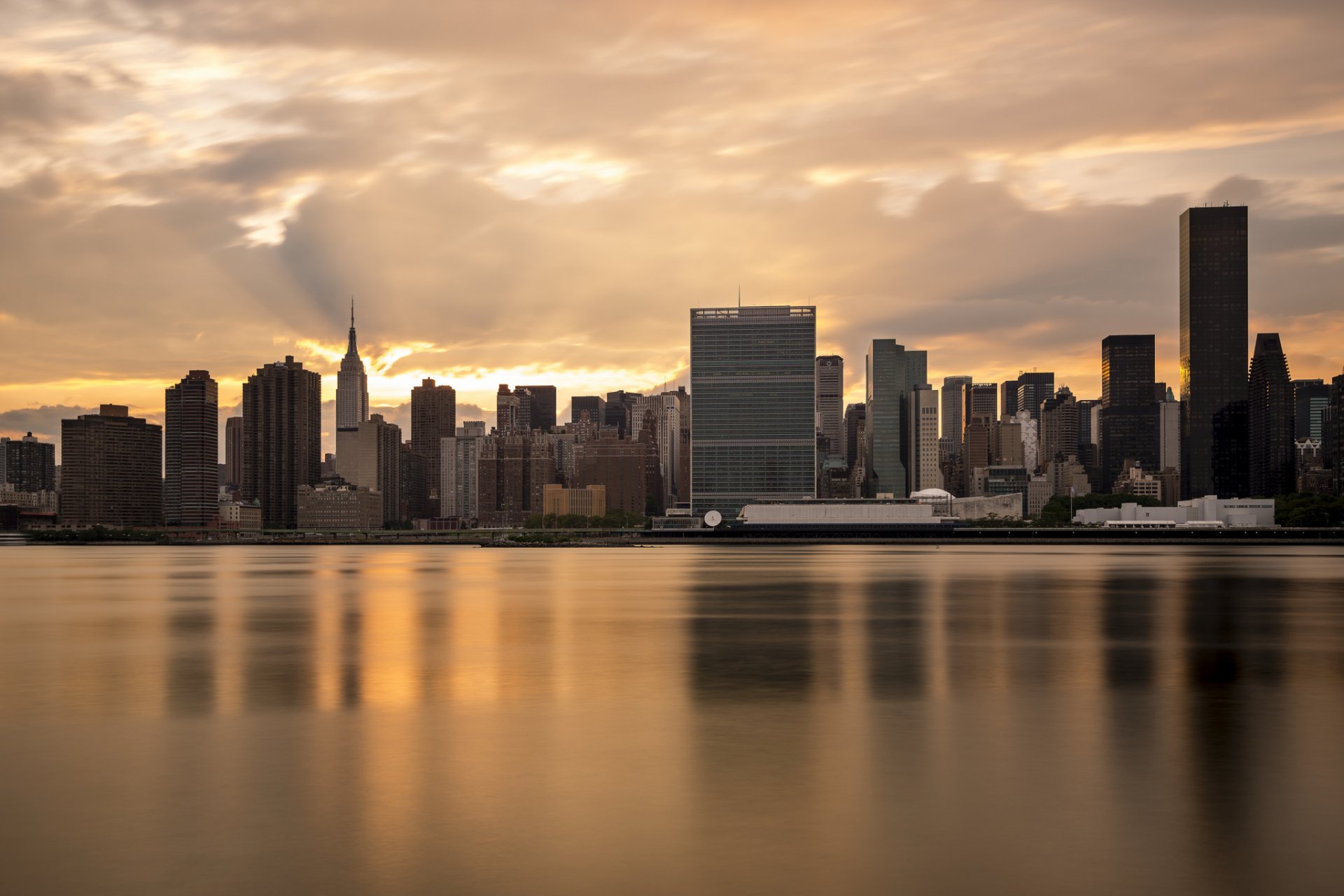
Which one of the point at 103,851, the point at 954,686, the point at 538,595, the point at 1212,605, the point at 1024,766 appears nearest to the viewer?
the point at 103,851

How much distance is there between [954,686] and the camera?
34.7 metres

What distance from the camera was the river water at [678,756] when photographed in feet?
55.9

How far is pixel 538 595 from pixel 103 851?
216 feet

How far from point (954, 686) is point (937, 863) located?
721 inches

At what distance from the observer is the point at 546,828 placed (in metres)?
19.0

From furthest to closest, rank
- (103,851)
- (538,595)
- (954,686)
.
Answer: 1. (538,595)
2. (954,686)
3. (103,851)

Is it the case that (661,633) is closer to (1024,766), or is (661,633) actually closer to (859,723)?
(859,723)

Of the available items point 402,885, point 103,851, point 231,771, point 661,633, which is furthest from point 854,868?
point 661,633

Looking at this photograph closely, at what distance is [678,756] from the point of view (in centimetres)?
2488

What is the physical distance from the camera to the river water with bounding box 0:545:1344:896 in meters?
17.0

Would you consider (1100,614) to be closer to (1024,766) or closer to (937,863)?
(1024,766)

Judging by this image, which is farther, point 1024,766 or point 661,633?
point 661,633

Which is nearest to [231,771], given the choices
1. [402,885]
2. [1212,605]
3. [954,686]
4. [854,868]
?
[402,885]

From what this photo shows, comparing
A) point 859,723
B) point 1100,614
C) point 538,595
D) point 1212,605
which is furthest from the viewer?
point 538,595
